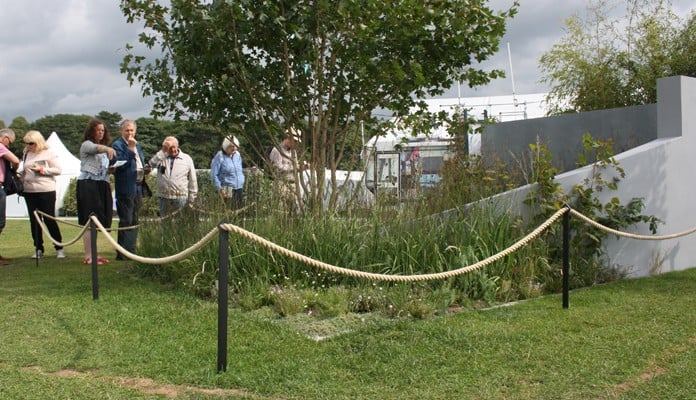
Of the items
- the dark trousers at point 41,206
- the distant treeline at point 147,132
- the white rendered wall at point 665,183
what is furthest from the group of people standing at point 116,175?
the white rendered wall at point 665,183

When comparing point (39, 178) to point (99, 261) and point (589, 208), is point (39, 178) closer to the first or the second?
point (99, 261)

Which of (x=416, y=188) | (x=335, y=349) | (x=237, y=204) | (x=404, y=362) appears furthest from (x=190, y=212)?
(x=404, y=362)

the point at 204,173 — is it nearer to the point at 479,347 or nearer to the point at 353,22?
the point at 353,22

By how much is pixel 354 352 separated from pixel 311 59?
11.9ft

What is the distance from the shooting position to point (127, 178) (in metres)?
9.84

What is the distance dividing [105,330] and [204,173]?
24.8 ft

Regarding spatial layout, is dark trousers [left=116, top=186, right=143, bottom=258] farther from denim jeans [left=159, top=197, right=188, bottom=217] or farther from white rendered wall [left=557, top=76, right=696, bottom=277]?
white rendered wall [left=557, top=76, right=696, bottom=277]

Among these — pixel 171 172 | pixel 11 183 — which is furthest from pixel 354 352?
pixel 11 183

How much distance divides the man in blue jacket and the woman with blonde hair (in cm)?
110

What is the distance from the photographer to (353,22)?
7289 mm

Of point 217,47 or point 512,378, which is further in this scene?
point 217,47

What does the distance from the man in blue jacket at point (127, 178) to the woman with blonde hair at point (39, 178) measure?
3.61 feet

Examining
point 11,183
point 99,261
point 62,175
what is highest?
point 62,175

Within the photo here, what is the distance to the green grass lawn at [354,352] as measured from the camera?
13.3ft
